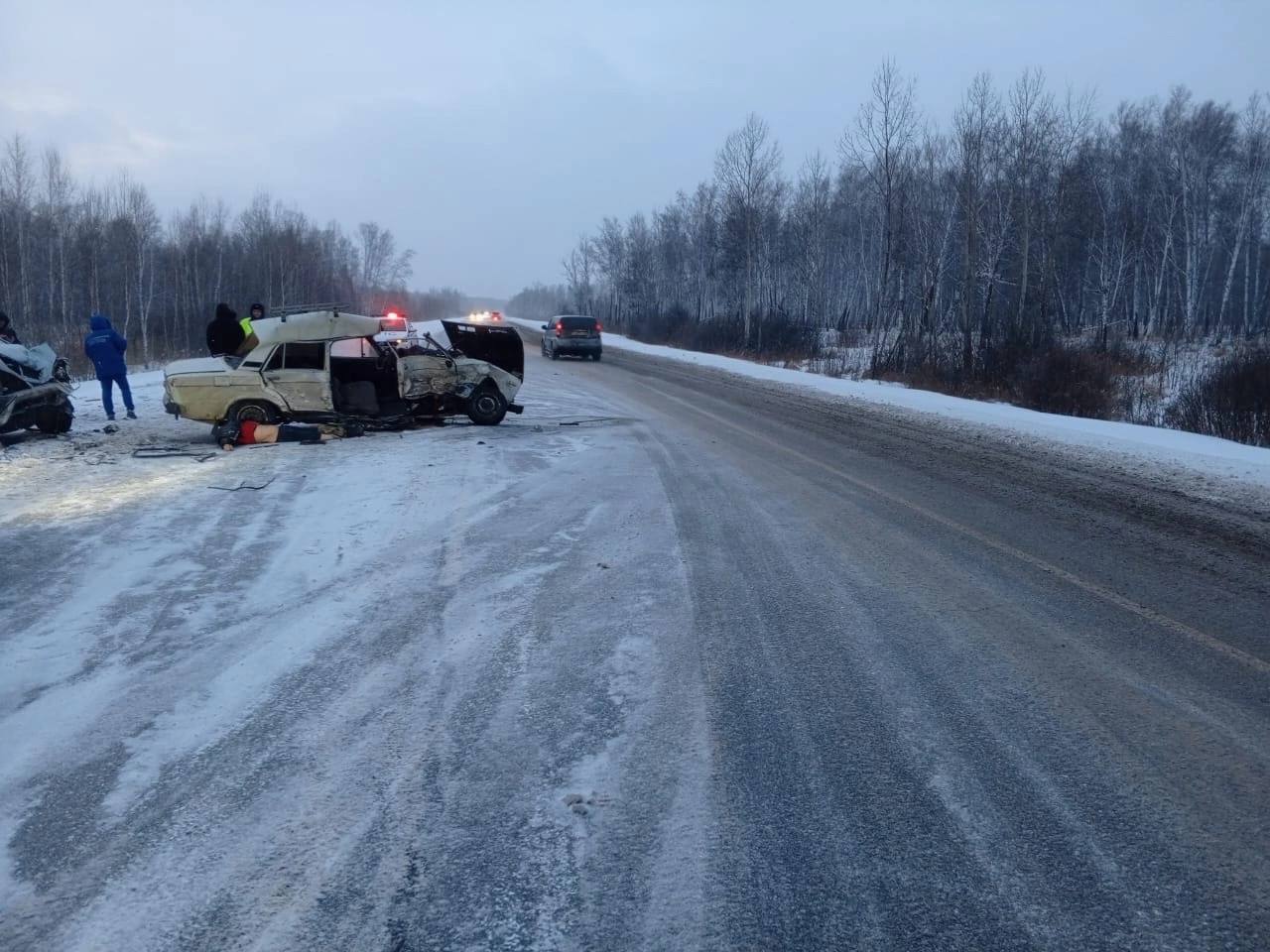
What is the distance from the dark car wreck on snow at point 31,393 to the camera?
11.9 metres

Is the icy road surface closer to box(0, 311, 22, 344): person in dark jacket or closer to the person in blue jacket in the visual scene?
the person in blue jacket

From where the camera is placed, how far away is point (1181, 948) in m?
2.52

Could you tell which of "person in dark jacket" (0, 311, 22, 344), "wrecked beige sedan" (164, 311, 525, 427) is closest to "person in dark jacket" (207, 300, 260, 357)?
"wrecked beige sedan" (164, 311, 525, 427)

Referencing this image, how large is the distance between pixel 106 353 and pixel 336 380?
3798 mm

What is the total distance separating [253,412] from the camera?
40.1 ft

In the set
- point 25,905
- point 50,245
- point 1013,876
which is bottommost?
point 25,905

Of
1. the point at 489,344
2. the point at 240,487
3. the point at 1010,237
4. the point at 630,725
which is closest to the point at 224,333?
the point at 489,344

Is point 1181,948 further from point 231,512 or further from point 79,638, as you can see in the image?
point 231,512

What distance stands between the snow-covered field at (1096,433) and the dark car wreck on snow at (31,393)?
14418 millimetres

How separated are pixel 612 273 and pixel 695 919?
95.5 meters

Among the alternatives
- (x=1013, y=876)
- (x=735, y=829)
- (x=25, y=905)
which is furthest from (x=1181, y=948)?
(x=25, y=905)

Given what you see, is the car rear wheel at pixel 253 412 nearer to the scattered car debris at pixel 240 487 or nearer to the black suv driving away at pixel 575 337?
the scattered car debris at pixel 240 487

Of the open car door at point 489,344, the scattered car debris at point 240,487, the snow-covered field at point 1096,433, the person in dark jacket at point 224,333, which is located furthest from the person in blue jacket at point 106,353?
the snow-covered field at point 1096,433

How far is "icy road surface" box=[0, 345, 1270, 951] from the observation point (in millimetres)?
2732
